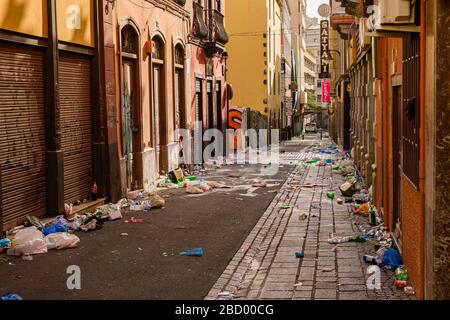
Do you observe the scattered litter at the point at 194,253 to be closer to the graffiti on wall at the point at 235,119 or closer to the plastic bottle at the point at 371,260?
the plastic bottle at the point at 371,260

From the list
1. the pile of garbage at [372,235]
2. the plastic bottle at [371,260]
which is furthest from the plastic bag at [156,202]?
the plastic bottle at [371,260]

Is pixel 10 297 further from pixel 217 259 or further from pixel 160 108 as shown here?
pixel 160 108

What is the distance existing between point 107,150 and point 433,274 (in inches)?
352

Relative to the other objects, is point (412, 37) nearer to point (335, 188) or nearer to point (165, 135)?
point (335, 188)

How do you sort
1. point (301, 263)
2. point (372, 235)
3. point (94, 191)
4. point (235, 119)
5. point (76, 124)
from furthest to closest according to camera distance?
point (235, 119) < point (94, 191) < point (76, 124) < point (372, 235) < point (301, 263)

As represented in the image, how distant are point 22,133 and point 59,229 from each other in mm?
1618

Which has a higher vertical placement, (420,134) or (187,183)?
(420,134)

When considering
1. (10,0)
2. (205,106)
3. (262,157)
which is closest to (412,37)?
(10,0)

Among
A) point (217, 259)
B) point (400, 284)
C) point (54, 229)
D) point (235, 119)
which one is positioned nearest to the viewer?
point (400, 284)

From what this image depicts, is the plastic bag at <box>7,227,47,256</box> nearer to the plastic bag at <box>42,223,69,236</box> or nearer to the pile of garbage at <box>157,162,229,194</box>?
the plastic bag at <box>42,223,69,236</box>

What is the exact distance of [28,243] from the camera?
28.9 ft

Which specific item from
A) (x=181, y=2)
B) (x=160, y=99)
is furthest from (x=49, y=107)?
(x=181, y=2)

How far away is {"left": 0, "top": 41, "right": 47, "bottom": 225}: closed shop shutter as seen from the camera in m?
9.84

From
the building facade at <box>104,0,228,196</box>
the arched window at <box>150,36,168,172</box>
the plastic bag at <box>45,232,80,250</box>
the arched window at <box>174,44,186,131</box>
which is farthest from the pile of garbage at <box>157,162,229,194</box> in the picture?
the plastic bag at <box>45,232,80,250</box>
